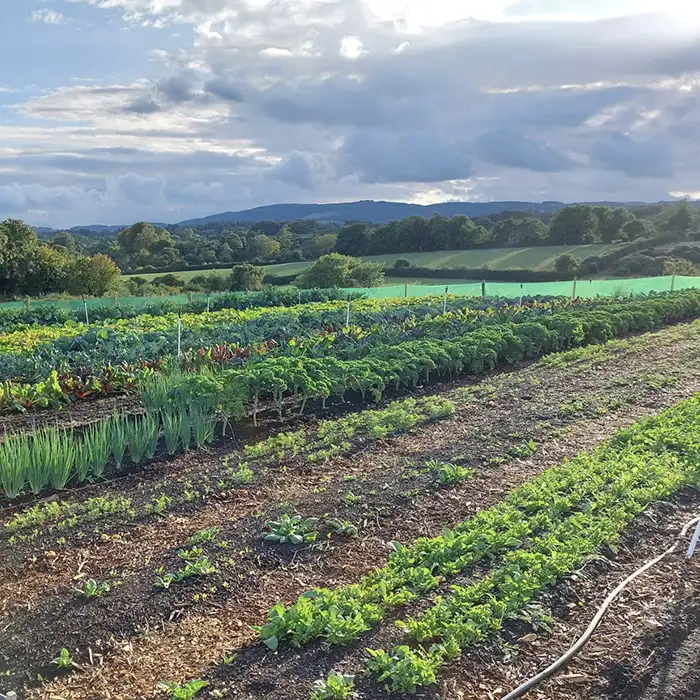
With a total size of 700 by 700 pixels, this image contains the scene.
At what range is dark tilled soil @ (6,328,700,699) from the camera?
3.63 meters

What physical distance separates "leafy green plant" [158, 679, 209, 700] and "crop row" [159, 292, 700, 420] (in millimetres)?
4136

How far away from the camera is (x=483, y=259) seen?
168 feet

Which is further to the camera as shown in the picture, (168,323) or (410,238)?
(410,238)

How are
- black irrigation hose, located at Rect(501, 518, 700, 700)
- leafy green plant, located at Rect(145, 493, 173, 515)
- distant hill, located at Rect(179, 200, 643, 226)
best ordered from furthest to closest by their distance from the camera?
distant hill, located at Rect(179, 200, 643, 226) → leafy green plant, located at Rect(145, 493, 173, 515) → black irrigation hose, located at Rect(501, 518, 700, 700)

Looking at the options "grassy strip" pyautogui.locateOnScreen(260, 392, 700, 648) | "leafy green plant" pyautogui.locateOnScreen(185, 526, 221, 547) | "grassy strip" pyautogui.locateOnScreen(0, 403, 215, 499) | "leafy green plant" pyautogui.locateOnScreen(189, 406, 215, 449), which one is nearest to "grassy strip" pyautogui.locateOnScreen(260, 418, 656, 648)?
"grassy strip" pyautogui.locateOnScreen(260, 392, 700, 648)

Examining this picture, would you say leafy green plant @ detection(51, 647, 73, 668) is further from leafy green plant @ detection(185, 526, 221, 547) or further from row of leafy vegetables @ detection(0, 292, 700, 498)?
row of leafy vegetables @ detection(0, 292, 700, 498)

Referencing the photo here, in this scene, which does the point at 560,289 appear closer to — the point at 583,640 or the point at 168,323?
the point at 168,323

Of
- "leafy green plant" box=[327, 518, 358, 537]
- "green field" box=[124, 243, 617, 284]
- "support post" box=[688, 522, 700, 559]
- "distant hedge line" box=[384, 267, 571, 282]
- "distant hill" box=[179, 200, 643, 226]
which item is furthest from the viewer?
"distant hill" box=[179, 200, 643, 226]

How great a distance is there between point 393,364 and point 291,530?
15.7ft

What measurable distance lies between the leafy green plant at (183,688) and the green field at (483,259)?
41797mm

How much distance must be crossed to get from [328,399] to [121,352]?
3.57 metres

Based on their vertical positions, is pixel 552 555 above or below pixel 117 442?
below

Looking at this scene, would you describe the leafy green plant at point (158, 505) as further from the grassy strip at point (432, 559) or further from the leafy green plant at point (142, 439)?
the grassy strip at point (432, 559)

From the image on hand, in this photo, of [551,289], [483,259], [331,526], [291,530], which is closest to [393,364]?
[331,526]
